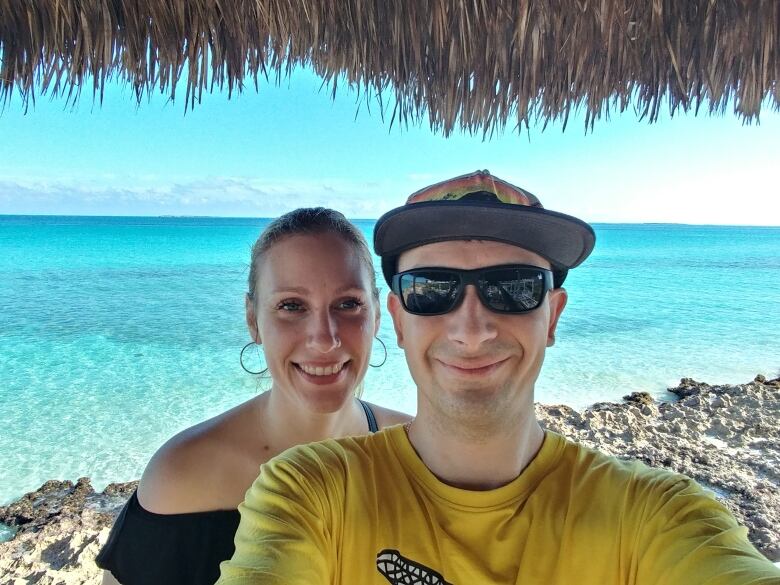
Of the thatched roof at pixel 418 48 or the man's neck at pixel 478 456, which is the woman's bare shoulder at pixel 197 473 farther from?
the thatched roof at pixel 418 48

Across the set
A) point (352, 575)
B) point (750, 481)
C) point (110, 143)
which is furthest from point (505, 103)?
point (110, 143)

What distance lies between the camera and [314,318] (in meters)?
1.36

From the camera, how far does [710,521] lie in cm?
83

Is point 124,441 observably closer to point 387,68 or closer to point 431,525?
point 387,68

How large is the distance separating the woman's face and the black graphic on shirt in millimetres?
565

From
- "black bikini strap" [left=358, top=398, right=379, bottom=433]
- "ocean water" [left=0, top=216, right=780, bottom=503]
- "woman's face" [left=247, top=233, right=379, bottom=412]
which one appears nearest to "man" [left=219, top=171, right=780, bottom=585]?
"woman's face" [left=247, top=233, right=379, bottom=412]

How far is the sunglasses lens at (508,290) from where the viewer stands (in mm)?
996

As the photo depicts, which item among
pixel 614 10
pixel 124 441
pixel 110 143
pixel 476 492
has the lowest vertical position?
pixel 124 441

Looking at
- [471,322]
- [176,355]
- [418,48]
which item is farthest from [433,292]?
[176,355]

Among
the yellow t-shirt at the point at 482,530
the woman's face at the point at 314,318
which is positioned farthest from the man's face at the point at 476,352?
the woman's face at the point at 314,318

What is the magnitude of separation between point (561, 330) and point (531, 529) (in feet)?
29.7

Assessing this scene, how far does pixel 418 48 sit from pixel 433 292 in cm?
157

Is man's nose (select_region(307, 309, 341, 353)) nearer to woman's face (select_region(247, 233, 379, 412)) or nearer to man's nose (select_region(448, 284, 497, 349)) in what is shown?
woman's face (select_region(247, 233, 379, 412))

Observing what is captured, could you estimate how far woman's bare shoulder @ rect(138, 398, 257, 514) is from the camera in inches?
50.0
